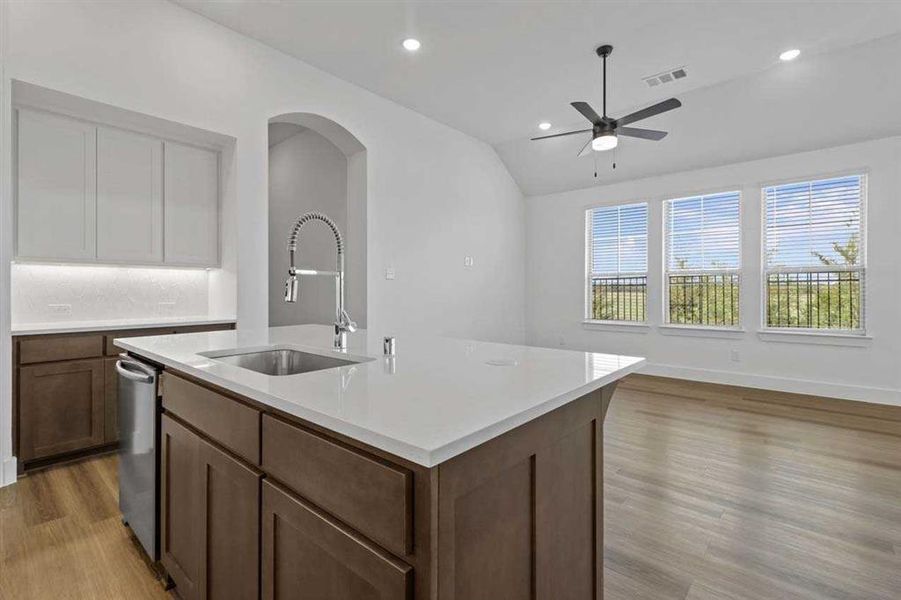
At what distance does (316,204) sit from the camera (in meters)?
5.48

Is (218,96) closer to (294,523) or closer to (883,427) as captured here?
(294,523)

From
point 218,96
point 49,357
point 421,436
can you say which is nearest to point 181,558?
point 421,436

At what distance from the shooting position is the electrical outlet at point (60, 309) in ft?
10.6

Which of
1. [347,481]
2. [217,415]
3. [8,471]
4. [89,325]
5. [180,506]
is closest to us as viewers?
[347,481]

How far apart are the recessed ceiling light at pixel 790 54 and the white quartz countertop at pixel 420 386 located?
3.97 metres

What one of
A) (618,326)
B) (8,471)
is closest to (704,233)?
(618,326)

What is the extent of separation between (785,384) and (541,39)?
14.6 feet

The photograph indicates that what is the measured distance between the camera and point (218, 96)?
343 centimetres

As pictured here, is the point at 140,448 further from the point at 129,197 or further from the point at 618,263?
the point at 618,263

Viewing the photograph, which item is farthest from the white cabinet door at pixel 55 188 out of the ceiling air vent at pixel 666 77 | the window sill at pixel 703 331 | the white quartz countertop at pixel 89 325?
the window sill at pixel 703 331

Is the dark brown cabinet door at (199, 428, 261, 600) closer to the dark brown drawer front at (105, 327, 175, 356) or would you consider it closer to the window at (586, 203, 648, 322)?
the dark brown drawer front at (105, 327, 175, 356)

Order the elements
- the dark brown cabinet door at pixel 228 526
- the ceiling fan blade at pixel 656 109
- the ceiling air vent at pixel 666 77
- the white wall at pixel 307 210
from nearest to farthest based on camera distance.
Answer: the dark brown cabinet door at pixel 228 526, the ceiling fan blade at pixel 656 109, the ceiling air vent at pixel 666 77, the white wall at pixel 307 210

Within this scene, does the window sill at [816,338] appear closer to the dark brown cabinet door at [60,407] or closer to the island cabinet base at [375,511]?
the island cabinet base at [375,511]

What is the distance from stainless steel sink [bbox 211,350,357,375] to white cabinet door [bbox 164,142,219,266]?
7.39ft
